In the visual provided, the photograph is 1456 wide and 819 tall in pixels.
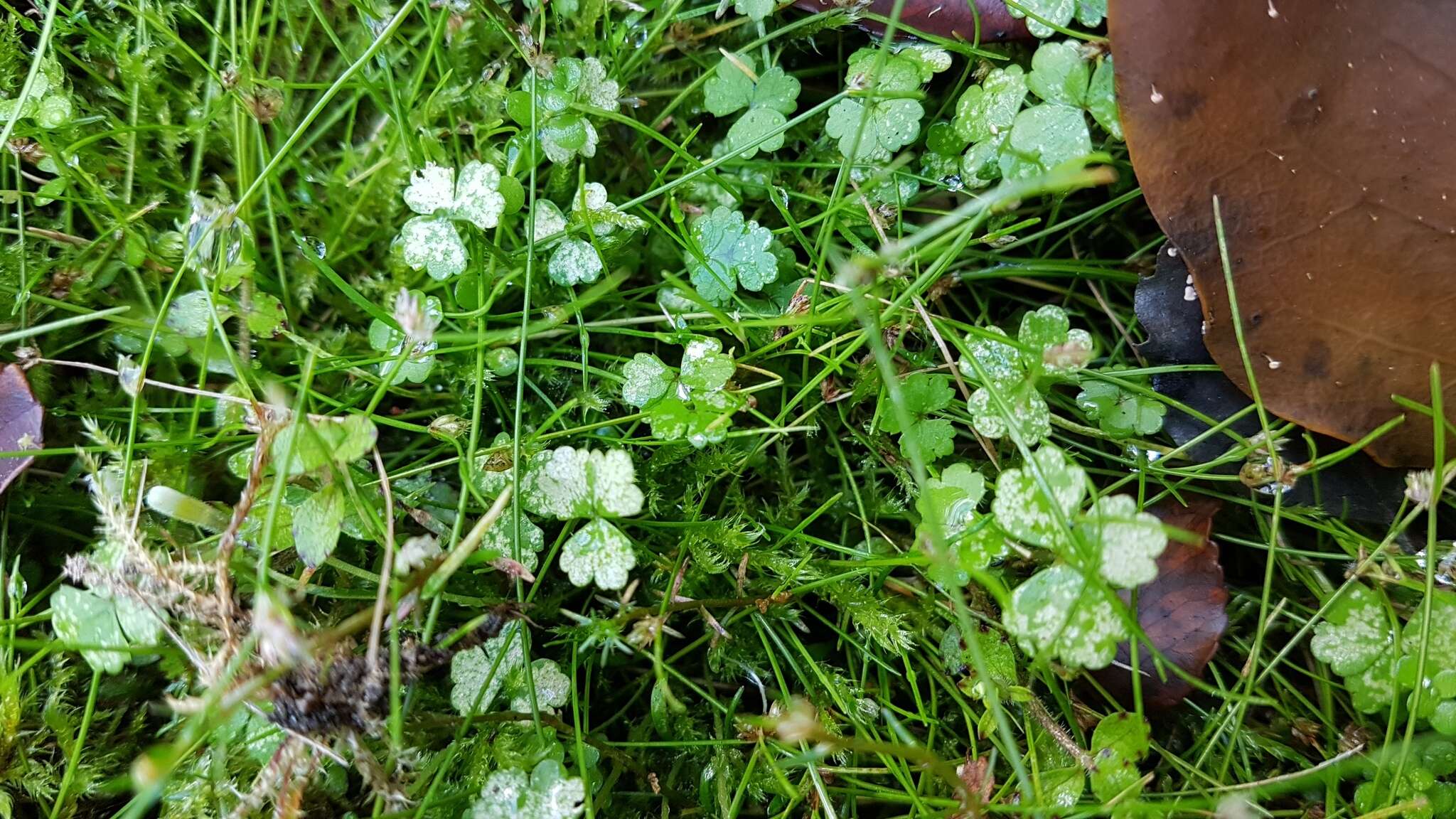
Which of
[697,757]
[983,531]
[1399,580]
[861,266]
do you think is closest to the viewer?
[861,266]

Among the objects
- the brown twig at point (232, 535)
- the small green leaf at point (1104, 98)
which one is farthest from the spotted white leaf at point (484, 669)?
the small green leaf at point (1104, 98)

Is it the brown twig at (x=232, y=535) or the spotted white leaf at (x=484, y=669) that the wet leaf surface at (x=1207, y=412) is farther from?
the brown twig at (x=232, y=535)

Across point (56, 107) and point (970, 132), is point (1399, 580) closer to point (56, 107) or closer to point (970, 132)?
point (970, 132)

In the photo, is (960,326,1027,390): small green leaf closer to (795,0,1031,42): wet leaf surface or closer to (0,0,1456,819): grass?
(0,0,1456,819): grass

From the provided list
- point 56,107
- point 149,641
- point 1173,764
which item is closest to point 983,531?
point 1173,764

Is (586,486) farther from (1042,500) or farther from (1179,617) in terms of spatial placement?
(1179,617)
